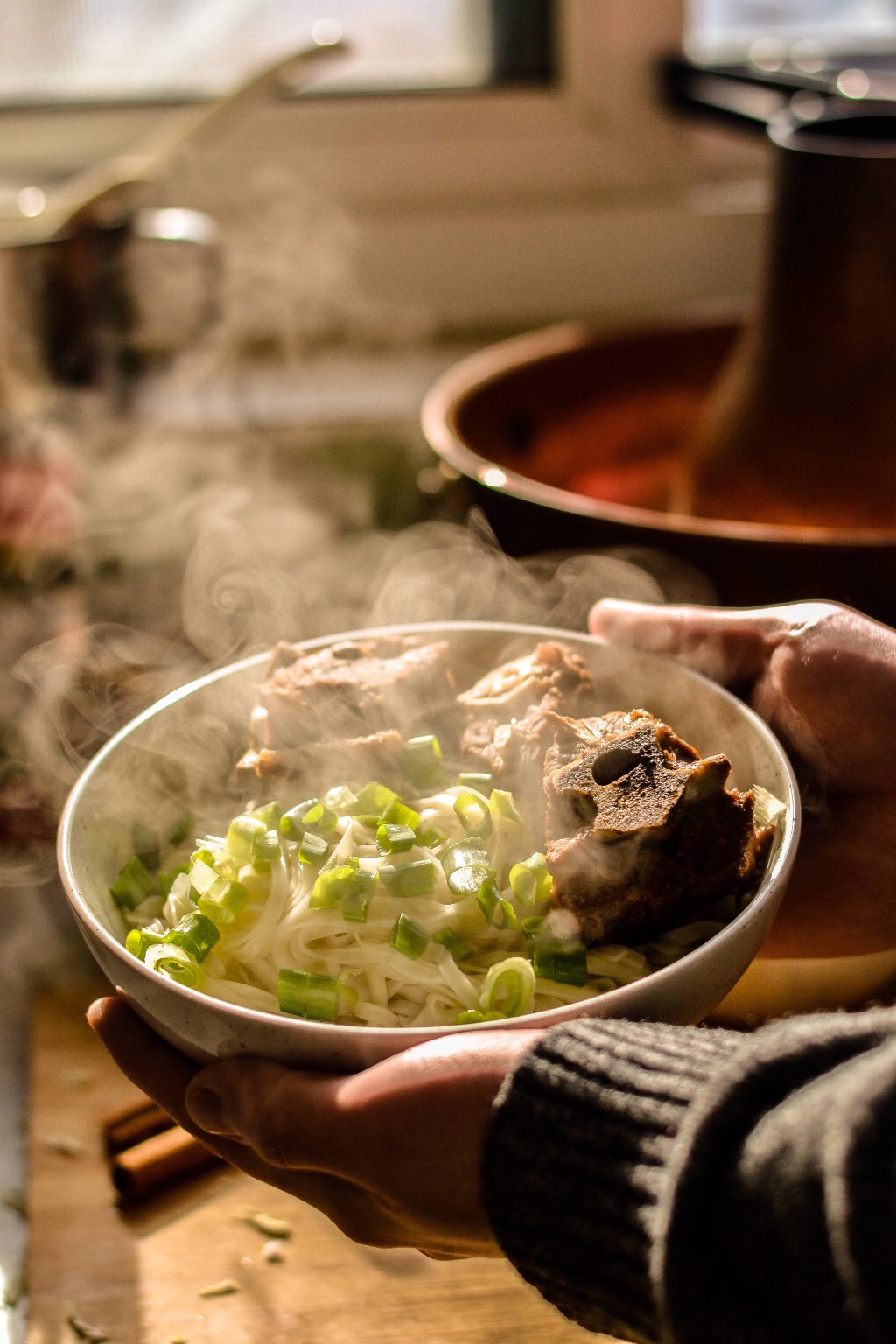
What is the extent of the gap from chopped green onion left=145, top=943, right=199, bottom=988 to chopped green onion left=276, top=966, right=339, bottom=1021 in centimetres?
6

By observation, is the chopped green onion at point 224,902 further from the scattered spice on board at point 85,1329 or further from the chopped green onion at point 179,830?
the scattered spice on board at point 85,1329

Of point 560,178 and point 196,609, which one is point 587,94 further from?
point 196,609

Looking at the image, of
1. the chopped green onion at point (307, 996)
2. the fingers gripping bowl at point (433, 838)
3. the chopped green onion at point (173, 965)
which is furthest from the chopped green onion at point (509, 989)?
the chopped green onion at point (173, 965)

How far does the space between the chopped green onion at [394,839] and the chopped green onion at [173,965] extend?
0.54 ft

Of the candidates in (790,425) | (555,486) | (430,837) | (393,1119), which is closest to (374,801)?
(430,837)

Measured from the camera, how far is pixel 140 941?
34.5 inches

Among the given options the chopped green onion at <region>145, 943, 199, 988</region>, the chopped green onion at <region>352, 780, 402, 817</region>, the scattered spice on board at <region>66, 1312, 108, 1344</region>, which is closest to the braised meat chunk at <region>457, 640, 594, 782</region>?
the chopped green onion at <region>352, 780, 402, 817</region>

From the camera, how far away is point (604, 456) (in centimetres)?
180

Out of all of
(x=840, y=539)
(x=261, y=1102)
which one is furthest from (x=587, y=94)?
(x=261, y=1102)

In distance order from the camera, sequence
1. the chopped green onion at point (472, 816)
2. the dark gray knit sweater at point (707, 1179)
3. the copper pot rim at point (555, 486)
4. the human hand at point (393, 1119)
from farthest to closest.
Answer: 1. the copper pot rim at point (555, 486)
2. the chopped green onion at point (472, 816)
3. the human hand at point (393, 1119)
4. the dark gray knit sweater at point (707, 1179)

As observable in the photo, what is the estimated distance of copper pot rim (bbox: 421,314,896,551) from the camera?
3.85ft

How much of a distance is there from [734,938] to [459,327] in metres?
1.79

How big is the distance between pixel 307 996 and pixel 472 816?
0.21 m

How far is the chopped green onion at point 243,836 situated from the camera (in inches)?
37.2
